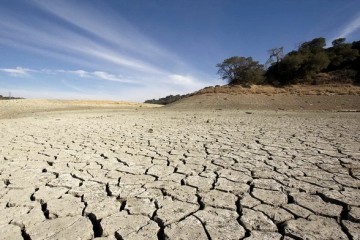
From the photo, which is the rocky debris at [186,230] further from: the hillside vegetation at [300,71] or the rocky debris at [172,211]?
the hillside vegetation at [300,71]

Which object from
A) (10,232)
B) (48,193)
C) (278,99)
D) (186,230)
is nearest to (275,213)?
(186,230)

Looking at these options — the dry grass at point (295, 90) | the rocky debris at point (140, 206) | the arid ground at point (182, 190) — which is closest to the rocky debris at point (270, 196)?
the arid ground at point (182, 190)

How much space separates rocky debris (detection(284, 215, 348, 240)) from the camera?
1742 mm

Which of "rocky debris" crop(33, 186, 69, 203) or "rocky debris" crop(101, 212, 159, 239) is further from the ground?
"rocky debris" crop(101, 212, 159, 239)

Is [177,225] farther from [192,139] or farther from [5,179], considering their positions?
[192,139]

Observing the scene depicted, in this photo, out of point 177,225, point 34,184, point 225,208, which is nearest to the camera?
point 177,225

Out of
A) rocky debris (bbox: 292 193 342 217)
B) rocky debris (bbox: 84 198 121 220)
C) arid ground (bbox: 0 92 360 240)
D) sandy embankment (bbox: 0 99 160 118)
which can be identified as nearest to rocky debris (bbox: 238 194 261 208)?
arid ground (bbox: 0 92 360 240)

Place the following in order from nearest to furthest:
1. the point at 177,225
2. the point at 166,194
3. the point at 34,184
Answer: the point at 177,225, the point at 166,194, the point at 34,184

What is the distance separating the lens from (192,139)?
533cm

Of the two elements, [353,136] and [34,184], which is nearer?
[34,184]

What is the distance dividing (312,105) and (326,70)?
51.6ft

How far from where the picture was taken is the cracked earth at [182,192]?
1.86 m

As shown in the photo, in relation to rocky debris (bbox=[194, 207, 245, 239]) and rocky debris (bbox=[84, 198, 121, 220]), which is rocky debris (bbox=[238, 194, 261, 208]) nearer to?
rocky debris (bbox=[194, 207, 245, 239])

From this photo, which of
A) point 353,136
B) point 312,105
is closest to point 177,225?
point 353,136
